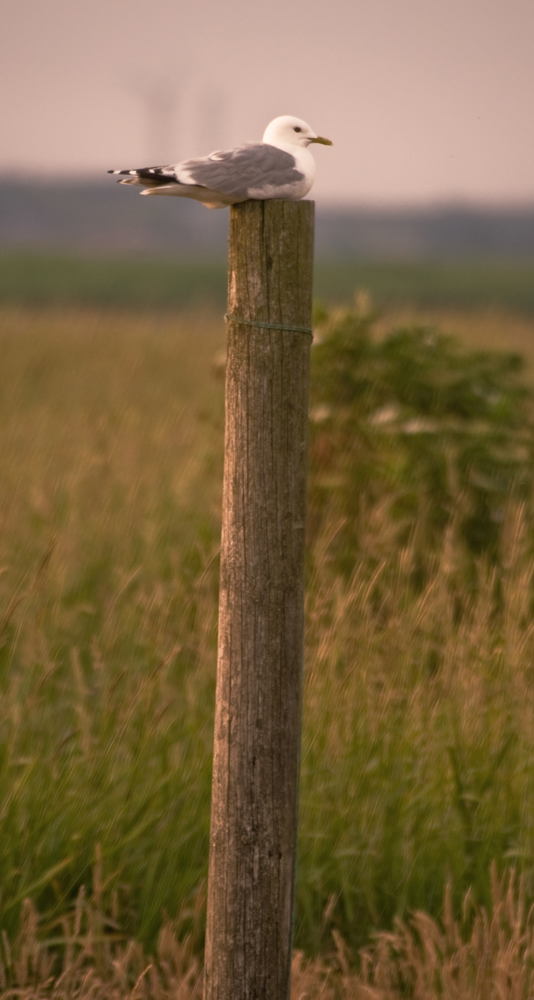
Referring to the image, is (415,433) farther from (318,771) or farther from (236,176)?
(236,176)

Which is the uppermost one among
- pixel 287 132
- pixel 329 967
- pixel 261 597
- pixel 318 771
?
pixel 287 132

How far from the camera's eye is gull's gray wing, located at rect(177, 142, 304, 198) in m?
1.79

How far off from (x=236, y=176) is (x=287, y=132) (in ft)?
0.86

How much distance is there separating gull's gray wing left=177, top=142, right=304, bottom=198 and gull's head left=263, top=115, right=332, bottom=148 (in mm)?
122

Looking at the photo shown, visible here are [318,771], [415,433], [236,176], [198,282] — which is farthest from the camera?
[198,282]

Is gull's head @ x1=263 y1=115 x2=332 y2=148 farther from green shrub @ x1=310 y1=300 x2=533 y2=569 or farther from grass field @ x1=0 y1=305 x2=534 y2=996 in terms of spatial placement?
green shrub @ x1=310 y1=300 x2=533 y2=569

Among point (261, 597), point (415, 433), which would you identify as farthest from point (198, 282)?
point (261, 597)

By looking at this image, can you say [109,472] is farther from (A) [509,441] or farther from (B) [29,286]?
(B) [29,286]

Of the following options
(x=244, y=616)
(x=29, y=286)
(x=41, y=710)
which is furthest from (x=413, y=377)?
(x=29, y=286)

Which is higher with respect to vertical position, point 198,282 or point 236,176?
point 198,282

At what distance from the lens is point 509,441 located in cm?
498

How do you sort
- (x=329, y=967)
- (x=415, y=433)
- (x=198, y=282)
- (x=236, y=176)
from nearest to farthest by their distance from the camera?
(x=236, y=176) → (x=329, y=967) → (x=415, y=433) → (x=198, y=282)

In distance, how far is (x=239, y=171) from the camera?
1.80 m

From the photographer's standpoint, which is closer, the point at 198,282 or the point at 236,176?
the point at 236,176
